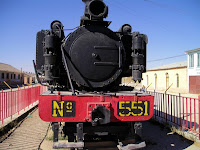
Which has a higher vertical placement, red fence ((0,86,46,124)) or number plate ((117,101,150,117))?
number plate ((117,101,150,117))

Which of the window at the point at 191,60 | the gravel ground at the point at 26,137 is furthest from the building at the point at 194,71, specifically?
the gravel ground at the point at 26,137

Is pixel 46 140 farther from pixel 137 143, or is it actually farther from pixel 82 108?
pixel 137 143

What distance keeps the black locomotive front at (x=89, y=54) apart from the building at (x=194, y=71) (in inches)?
729

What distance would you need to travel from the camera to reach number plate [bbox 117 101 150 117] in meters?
3.37

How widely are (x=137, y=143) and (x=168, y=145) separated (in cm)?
166

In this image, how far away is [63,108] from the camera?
10.6ft

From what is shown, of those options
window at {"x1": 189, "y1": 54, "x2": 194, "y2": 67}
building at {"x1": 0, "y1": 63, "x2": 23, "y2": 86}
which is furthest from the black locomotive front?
building at {"x1": 0, "y1": 63, "x2": 23, "y2": 86}

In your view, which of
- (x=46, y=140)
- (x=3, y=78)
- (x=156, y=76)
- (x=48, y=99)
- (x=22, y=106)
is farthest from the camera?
(x=3, y=78)

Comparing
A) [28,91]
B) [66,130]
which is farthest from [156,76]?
[66,130]

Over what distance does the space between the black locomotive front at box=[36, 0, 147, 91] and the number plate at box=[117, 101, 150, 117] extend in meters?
0.65

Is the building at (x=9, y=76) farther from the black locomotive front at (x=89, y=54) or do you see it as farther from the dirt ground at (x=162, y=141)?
the black locomotive front at (x=89, y=54)

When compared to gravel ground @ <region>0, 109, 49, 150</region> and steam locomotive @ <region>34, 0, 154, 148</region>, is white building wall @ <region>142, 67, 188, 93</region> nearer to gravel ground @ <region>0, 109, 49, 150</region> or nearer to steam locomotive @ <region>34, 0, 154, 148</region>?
gravel ground @ <region>0, 109, 49, 150</region>

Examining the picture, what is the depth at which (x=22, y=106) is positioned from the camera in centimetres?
902

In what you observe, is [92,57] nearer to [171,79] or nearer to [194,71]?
[194,71]
